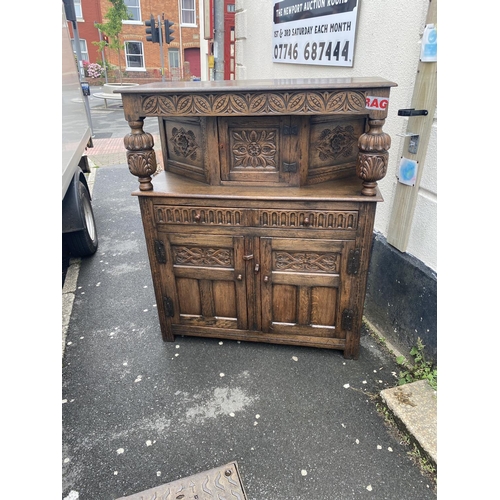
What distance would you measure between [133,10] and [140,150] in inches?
1038

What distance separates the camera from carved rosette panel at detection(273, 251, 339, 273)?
2.36 m

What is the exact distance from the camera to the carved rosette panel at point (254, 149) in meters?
2.26

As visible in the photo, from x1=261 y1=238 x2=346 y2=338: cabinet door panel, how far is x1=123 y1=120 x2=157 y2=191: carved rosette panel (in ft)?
2.81

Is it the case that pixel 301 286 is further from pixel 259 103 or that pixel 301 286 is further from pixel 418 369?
pixel 259 103

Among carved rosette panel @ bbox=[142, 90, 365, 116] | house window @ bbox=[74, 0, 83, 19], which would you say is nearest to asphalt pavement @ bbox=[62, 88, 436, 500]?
carved rosette panel @ bbox=[142, 90, 365, 116]

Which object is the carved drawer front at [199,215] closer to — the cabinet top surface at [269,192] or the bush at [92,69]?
the cabinet top surface at [269,192]

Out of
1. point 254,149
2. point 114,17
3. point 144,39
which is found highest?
point 114,17

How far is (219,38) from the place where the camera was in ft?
16.7

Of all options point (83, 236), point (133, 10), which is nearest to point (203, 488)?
point (83, 236)

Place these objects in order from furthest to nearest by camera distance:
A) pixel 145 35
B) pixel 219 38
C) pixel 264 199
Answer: pixel 145 35, pixel 219 38, pixel 264 199

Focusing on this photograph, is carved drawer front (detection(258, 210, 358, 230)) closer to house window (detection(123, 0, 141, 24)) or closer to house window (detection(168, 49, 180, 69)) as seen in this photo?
house window (detection(123, 0, 141, 24))

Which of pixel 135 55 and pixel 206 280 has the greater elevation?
pixel 135 55

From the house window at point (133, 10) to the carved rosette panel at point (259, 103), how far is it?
83.8ft

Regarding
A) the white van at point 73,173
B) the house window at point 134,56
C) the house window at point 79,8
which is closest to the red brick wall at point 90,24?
the house window at point 79,8
